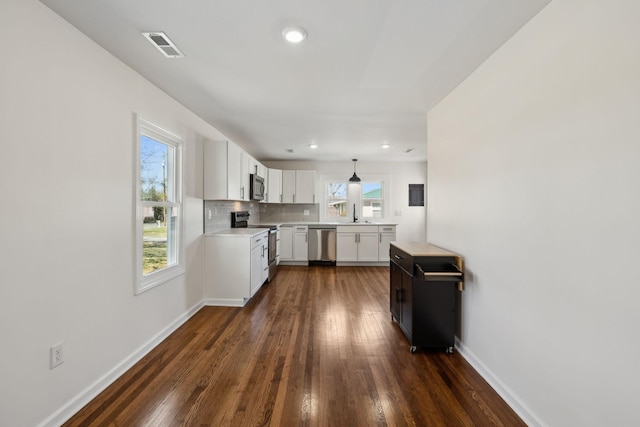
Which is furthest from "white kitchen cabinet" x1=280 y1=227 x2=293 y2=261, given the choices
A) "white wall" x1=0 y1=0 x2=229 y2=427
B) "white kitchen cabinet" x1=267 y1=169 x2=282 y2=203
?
"white wall" x1=0 y1=0 x2=229 y2=427

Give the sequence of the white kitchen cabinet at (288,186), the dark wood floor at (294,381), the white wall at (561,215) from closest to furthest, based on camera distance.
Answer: the white wall at (561,215)
the dark wood floor at (294,381)
the white kitchen cabinet at (288,186)

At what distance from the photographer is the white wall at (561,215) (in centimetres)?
114

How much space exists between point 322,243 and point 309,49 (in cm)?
441

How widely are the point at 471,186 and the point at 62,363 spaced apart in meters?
3.10

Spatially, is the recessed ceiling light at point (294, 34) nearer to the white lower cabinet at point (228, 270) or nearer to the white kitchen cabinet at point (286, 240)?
the white lower cabinet at point (228, 270)

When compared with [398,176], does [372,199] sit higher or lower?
lower

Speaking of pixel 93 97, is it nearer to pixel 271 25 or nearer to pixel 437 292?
pixel 271 25

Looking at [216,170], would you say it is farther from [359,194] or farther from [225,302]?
[359,194]

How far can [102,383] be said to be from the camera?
75.0 inches

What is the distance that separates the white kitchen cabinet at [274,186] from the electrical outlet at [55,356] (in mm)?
4443

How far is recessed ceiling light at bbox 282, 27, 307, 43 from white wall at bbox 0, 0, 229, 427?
1.33m

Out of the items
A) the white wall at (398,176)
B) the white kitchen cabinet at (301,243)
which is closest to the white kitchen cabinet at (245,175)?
the white kitchen cabinet at (301,243)

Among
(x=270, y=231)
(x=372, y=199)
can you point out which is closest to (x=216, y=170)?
(x=270, y=231)

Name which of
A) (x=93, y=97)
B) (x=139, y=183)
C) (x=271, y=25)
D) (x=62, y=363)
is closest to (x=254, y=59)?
(x=271, y=25)
